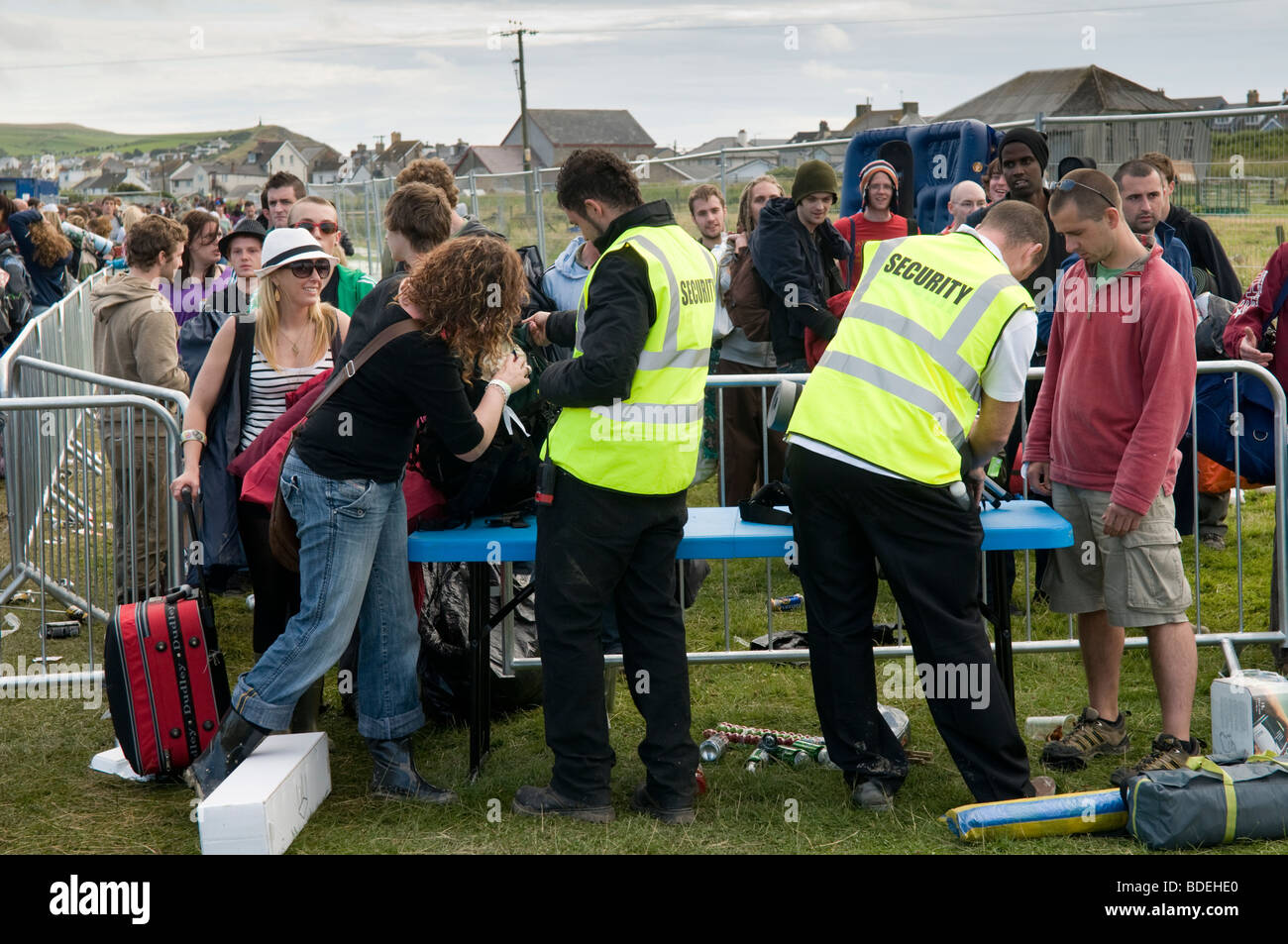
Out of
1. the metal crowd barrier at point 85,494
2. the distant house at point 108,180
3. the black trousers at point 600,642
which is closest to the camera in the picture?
the black trousers at point 600,642

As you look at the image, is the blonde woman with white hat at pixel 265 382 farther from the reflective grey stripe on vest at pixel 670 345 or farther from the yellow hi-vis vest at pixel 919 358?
the yellow hi-vis vest at pixel 919 358

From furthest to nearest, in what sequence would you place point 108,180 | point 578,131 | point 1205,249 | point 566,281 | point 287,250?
point 108,180
point 578,131
point 566,281
point 1205,249
point 287,250

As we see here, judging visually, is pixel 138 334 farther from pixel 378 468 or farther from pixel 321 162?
pixel 321 162

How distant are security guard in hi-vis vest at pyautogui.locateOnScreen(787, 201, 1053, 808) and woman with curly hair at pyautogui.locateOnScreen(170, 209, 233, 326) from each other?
16.0ft

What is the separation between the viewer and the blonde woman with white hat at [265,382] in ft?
15.0

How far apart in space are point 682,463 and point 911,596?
0.81 metres

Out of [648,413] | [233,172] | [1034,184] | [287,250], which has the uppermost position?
[233,172]

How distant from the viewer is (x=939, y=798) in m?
4.09

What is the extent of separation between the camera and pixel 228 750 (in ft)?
13.2

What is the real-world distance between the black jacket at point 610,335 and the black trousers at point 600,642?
30 cm

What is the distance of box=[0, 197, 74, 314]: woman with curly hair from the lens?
1103 cm

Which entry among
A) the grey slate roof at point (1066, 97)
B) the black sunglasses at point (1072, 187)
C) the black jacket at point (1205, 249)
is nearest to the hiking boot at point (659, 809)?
the black sunglasses at point (1072, 187)

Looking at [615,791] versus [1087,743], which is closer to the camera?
[615,791]

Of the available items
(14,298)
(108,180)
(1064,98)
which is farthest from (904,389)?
(108,180)
